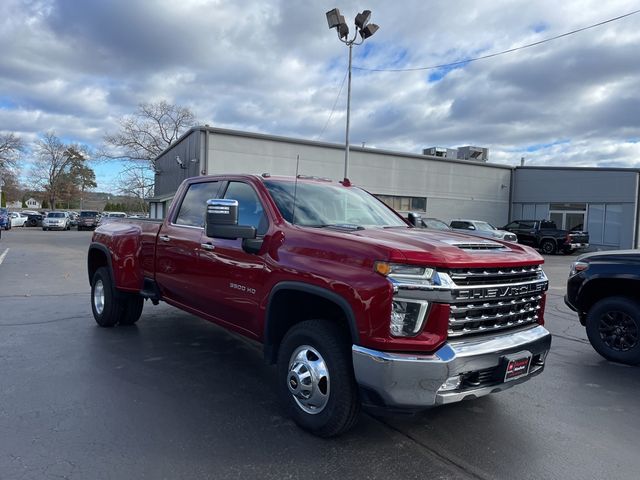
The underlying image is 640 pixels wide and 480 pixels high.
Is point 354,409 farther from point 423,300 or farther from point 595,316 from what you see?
point 595,316

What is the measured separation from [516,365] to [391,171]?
90.8ft

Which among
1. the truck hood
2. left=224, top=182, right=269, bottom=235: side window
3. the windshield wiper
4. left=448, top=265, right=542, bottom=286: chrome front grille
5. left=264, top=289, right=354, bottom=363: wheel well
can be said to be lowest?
left=264, top=289, right=354, bottom=363: wheel well

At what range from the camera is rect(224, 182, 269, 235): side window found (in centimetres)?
419

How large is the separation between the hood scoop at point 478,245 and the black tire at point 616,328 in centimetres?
283

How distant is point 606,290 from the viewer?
232 inches

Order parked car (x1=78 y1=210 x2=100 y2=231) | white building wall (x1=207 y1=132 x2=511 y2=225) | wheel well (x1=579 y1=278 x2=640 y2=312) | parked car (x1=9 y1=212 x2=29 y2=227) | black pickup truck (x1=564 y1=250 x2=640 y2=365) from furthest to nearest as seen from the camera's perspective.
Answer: parked car (x1=9 y1=212 x2=29 y2=227)
parked car (x1=78 y1=210 x2=100 y2=231)
white building wall (x1=207 y1=132 x2=511 y2=225)
wheel well (x1=579 y1=278 x2=640 y2=312)
black pickup truck (x1=564 y1=250 x2=640 y2=365)

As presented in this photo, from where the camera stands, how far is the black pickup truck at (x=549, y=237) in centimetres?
2542

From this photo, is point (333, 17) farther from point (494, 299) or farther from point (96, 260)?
point (494, 299)

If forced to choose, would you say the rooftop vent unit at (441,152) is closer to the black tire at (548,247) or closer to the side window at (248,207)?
the black tire at (548,247)

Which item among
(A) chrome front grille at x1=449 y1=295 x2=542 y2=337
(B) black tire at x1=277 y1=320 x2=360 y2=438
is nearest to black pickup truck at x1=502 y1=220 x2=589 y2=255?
(A) chrome front grille at x1=449 y1=295 x2=542 y2=337

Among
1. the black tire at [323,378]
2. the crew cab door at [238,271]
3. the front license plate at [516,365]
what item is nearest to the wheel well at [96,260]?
the crew cab door at [238,271]

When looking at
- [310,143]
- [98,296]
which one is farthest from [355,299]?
[310,143]

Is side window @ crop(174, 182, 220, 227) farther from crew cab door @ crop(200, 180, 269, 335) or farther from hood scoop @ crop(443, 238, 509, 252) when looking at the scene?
hood scoop @ crop(443, 238, 509, 252)

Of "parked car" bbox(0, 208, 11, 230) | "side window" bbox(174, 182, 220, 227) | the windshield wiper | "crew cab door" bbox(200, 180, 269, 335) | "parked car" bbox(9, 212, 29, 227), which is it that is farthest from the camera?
"parked car" bbox(9, 212, 29, 227)
